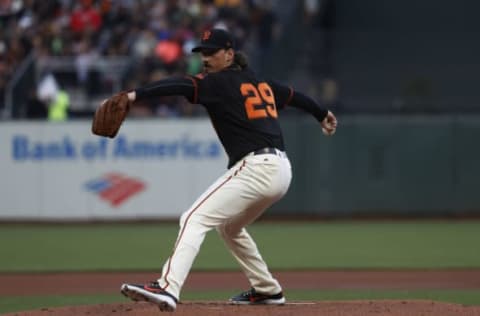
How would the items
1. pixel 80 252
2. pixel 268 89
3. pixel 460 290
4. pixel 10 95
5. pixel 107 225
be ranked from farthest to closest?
pixel 10 95 → pixel 107 225 → pixel 80 252 → pixel 460 290 → pixel 268 89

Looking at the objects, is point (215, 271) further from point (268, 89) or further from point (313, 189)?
point (313, 189)

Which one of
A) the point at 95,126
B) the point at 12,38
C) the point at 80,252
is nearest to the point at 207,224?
the point at 95,126

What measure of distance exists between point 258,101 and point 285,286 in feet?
9.68

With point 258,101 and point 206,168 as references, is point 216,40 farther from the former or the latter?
point 206,168

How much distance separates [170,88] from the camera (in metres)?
6.16

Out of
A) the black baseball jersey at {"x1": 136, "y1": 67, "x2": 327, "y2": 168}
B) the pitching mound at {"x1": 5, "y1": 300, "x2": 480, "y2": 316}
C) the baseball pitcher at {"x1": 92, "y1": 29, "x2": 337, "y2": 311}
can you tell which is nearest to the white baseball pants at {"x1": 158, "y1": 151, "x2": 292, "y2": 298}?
the baseball pitcher at {"x1": 92, "y1": 29, "x2": 337, "y2": 311}

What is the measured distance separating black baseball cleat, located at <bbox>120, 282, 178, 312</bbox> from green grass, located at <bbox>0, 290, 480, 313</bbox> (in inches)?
81.3

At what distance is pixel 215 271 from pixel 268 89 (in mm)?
3995

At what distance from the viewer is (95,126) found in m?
6.19

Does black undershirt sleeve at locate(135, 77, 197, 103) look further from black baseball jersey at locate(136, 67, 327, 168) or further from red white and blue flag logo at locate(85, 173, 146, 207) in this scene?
red white and blue flag logo at locate(85, 173, 146, 207)

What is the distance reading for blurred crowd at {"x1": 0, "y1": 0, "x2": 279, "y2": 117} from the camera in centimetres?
1761

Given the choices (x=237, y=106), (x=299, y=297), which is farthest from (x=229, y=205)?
(x=299, y=297)

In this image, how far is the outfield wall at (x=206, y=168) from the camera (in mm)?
15922

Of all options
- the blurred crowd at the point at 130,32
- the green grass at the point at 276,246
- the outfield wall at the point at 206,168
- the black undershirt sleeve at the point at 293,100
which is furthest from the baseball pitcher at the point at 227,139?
the blurred crowd at the point at 130,32
